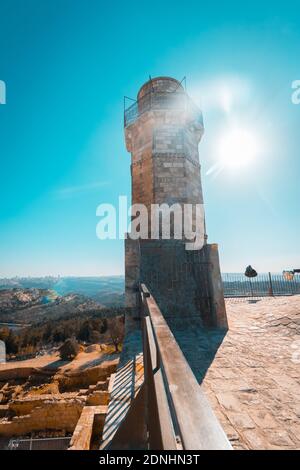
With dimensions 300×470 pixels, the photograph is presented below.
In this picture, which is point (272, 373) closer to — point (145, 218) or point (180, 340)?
point (180, 340)

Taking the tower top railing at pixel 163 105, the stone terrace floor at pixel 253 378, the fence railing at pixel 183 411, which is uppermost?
the tower top railing at pixel 163 105

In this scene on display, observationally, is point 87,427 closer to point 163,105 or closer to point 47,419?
A: point 47,419

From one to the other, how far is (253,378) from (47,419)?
15.0 m

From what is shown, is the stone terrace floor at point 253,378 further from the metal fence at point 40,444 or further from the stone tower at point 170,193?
the metal fence at point 40,444

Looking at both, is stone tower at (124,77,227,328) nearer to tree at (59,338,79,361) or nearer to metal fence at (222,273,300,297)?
metal fence at (222,273,300,297)

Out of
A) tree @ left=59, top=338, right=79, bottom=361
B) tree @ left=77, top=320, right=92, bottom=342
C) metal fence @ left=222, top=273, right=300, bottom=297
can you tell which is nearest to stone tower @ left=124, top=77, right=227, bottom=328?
metal fence @ left=222, top=273, right=300, bottom=297

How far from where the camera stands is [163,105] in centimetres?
1155

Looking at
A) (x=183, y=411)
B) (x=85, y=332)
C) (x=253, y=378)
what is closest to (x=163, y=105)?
(x=253, y=378)

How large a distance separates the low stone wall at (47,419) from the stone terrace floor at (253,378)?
1202cm

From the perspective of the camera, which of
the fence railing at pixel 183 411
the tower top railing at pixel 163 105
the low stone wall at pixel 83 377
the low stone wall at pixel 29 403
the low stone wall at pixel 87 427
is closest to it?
the fence railing at pixel 183 411

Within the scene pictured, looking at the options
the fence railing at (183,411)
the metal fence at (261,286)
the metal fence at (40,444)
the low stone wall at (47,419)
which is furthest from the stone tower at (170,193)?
the low stone wall at (47,419)

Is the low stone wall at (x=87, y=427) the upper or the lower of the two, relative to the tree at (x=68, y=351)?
upper

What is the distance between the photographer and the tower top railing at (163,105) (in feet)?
38.1

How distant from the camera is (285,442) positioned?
2.13 meters
